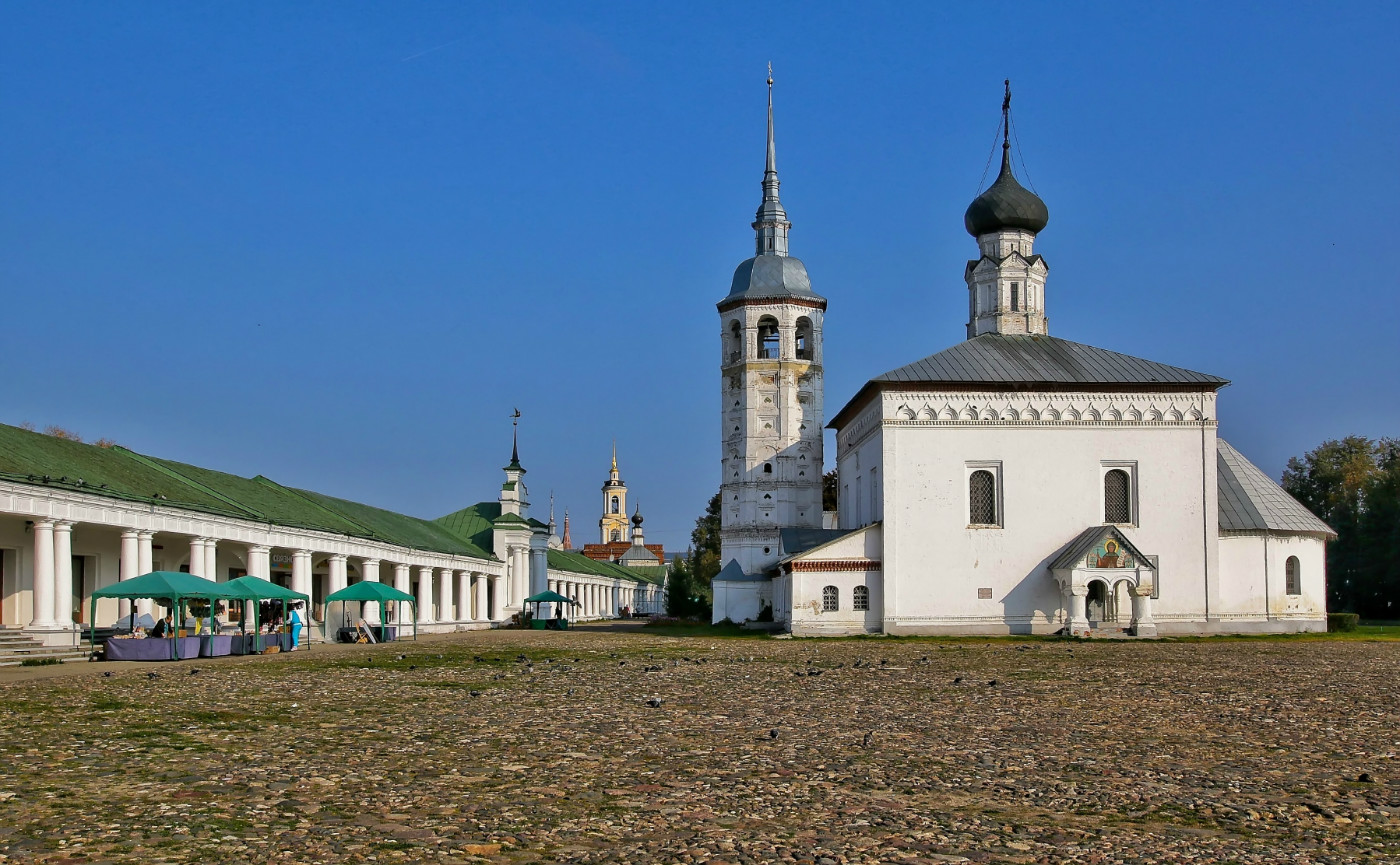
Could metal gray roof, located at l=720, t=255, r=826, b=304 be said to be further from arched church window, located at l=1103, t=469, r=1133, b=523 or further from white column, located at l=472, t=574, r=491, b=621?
arched church window, located at l=1103, t=469, r=1133, b=523

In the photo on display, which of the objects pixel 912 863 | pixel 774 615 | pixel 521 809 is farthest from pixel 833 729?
pixel 774 615

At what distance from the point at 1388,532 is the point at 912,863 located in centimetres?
6489

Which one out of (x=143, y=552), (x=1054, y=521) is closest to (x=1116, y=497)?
(x=1054, y=521)

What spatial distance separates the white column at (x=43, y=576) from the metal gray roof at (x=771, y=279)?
37533 mm

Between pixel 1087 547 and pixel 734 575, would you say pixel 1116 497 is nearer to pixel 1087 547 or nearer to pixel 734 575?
pixel 1087 547

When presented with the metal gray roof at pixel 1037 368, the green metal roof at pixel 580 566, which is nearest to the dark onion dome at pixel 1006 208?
the metal gray roof at pixel 1037 368

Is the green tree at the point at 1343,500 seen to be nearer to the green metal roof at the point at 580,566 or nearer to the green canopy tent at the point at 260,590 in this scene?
the green metal roof at the point at 580,566

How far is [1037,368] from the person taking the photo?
137 ft

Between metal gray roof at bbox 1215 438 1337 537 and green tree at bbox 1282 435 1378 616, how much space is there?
2429 centimetres

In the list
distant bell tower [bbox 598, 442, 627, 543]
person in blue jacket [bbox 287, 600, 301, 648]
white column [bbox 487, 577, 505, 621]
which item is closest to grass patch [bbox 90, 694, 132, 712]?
person in blue jacket [bbox 287, 600, 301, 648]

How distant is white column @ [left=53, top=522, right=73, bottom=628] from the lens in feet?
86.4

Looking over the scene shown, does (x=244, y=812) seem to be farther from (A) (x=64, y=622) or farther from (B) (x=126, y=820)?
(A) (x=64, y=622)

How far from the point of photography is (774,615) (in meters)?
53.2

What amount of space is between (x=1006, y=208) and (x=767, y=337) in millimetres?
14699
